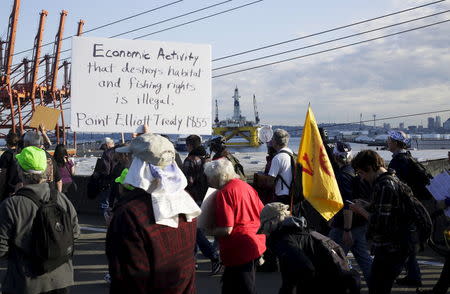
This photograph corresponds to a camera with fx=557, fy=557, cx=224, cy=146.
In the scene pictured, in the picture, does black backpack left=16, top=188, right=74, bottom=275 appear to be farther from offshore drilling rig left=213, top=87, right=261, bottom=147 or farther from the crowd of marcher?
offshore drilling rig left=213, top=87, right=261, bottom=147

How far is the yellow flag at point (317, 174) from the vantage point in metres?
5.00

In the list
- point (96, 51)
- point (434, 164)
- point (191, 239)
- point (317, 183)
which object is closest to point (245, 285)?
point (317, 183)

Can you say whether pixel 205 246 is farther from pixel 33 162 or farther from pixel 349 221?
pixel 33 162

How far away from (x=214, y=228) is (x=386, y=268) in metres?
1.41

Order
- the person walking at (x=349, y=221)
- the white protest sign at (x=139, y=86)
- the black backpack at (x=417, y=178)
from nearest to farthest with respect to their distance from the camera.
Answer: the person walking at (x=349, y=221), the black backpack at (x=417, y=178), the white protest sign at (x=139, y=86)

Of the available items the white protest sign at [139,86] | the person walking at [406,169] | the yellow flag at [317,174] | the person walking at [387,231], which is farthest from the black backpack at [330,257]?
the white protest sign at [139,86]

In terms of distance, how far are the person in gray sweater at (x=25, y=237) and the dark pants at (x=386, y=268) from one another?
2395 millimetres

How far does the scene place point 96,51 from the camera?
25.3 ft

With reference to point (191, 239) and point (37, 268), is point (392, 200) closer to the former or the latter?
point (191, 239)

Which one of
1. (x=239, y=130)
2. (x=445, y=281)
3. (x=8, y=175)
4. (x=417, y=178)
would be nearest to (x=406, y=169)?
(x=417, y=178)

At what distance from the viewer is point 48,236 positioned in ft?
11.8

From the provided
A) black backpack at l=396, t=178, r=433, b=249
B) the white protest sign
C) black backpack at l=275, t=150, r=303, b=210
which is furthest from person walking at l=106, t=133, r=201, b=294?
the white protest sign

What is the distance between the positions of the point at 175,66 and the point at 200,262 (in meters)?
2.77

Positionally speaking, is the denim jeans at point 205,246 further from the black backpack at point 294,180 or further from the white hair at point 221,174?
the white hair at point 221,174
